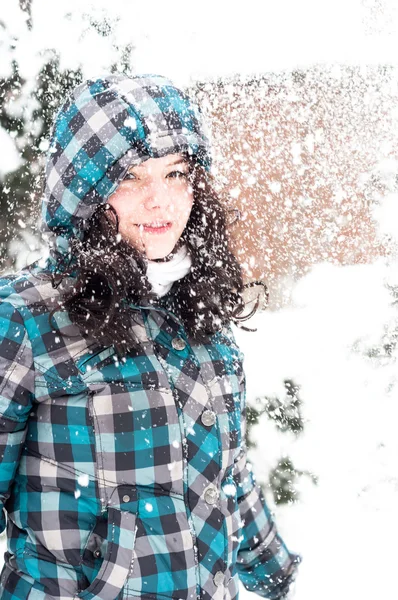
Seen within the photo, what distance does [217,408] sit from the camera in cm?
147

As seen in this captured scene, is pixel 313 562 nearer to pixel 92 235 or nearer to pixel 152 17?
pixel 92 235

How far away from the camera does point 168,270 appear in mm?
1436

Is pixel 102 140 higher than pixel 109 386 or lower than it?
higher

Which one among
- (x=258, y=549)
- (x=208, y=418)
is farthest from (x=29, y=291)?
(x=258, y=549)

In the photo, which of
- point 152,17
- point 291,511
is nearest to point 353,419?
point 291,511

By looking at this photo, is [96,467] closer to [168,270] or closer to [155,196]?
[168,270]

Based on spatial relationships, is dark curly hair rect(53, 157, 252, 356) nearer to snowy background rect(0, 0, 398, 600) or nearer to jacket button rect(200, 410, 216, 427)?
jacket button rect(200, 410, 216, 427)

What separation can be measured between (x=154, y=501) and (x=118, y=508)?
9cm

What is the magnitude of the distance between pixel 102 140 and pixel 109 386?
0.56 m

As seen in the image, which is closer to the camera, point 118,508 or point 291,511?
point 118,508

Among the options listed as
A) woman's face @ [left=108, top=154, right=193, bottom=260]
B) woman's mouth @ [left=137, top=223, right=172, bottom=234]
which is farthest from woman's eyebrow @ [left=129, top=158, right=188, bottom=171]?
woman's mouth @ [left=137, top=223, right=172, bottom=234]

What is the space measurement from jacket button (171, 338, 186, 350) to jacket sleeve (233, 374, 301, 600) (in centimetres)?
42

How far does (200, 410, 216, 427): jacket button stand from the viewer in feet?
4.60

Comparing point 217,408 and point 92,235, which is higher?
point 92,235
